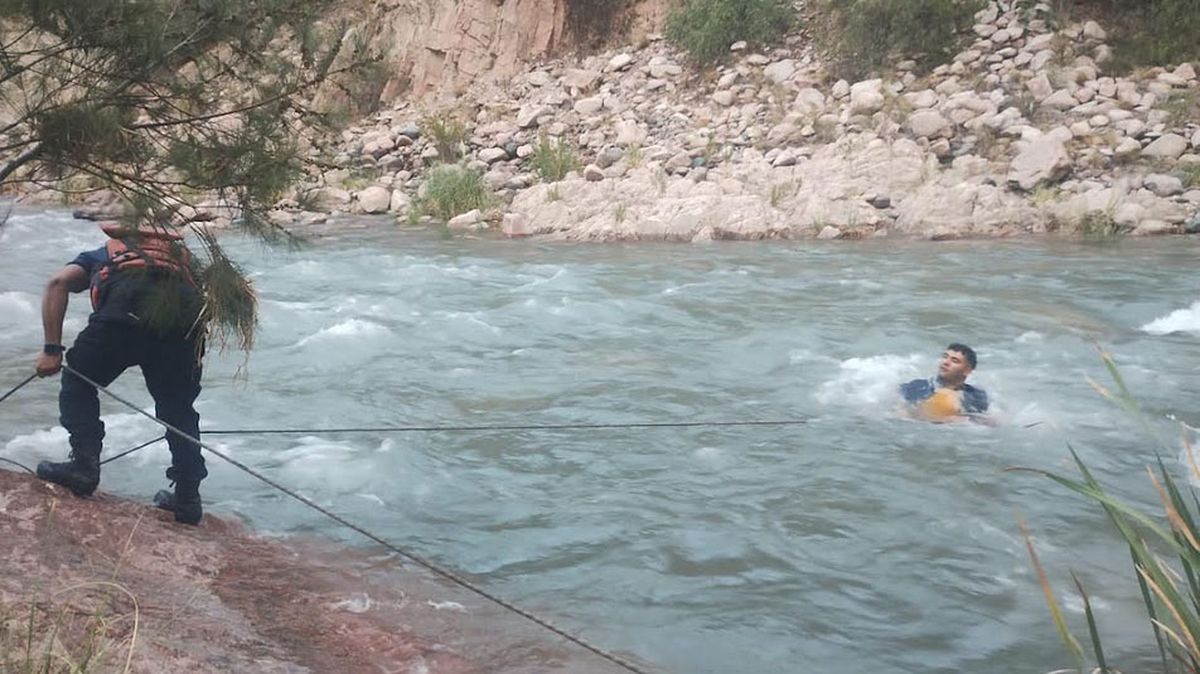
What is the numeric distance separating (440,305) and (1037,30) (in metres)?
11.5

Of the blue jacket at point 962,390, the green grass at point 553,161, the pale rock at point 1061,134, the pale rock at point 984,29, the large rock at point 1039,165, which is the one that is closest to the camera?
the blue jacket at point 962,390

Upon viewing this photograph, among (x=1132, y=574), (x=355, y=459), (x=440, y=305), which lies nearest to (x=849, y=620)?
(x=1132, y=574)

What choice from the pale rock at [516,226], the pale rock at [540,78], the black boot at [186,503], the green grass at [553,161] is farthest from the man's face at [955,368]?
the pale rock at [540,78]

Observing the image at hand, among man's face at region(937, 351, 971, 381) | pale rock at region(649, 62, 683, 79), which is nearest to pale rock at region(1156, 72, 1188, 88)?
pale rock at region(649, 62, 683, 79)

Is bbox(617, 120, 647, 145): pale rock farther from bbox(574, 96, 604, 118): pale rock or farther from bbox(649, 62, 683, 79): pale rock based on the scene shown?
bbox(649, 62, 683, 79): pale rock

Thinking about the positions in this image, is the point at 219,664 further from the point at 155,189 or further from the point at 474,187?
the point at 474,187

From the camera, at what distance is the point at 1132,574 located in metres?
5.41

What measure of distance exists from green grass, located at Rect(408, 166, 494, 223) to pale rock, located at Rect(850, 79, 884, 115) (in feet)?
17.7

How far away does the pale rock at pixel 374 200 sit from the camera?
1866 centimetres

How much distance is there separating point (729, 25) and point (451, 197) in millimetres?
6377

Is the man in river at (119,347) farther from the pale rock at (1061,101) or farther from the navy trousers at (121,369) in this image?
the pale rock at (1061,101)

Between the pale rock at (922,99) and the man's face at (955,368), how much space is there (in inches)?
406

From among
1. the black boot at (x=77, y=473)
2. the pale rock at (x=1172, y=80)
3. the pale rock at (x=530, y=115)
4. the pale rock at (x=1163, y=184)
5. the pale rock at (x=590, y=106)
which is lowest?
the black boot at (x=77, y=473)

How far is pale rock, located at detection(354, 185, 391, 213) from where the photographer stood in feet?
61.2
